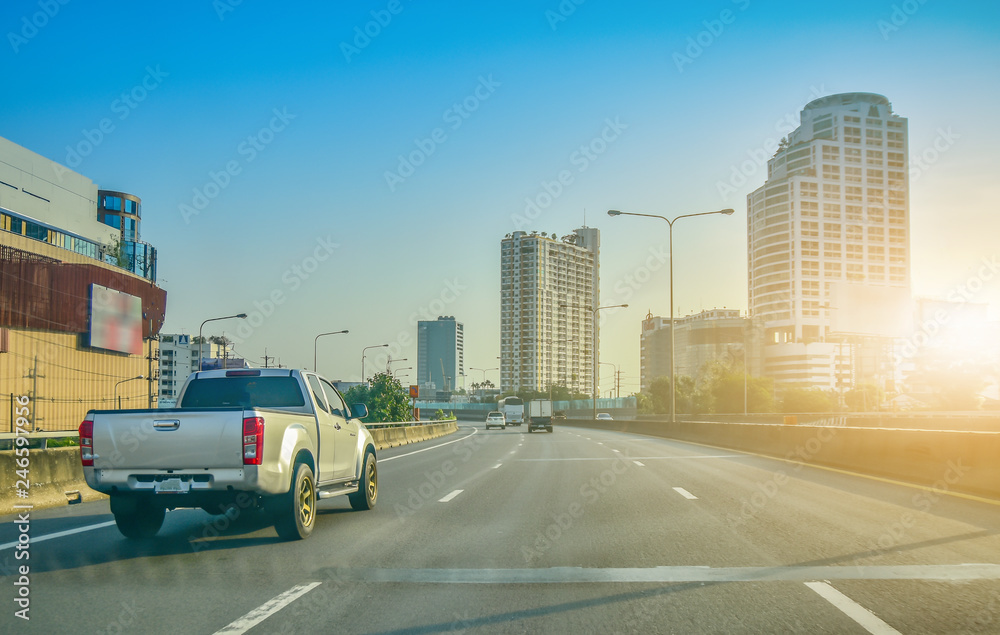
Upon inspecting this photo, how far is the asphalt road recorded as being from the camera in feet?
17.6

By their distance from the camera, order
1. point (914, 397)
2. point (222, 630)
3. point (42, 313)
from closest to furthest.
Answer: point (222, 630) < point (42, 313) < point (914, 397)

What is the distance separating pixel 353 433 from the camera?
36.2ft

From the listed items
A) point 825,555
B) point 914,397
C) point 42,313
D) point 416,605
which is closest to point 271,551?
point 416,605

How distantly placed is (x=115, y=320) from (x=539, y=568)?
8380cm

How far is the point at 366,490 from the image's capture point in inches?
441

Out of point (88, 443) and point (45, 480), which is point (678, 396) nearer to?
point (45, 480)

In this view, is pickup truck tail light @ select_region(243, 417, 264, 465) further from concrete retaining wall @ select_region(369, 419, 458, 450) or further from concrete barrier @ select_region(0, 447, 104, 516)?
concrete retaining wall @ select_region(369, 419, 458, 450)

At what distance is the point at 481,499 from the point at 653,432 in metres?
34.6

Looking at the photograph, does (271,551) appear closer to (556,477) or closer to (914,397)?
(556,477)

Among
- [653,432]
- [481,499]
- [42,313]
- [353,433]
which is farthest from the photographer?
[42,313]

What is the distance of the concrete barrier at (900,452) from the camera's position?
13.0m

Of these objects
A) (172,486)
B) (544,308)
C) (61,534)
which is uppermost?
(544,308)

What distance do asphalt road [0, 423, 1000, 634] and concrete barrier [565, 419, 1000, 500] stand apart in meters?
1.52

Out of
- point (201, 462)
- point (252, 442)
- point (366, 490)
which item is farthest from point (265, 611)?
point (366, 490)
